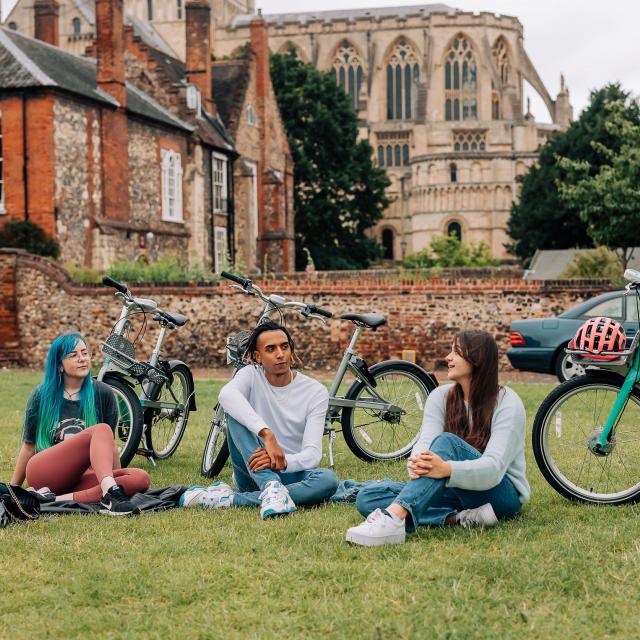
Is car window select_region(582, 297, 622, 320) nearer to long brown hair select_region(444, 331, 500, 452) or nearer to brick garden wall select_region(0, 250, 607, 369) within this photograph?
brick garden wall select_region(0, 250, 607, 369)

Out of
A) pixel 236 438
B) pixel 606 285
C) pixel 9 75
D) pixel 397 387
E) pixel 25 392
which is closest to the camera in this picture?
pixel 236 438

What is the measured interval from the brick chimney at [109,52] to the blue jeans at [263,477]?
27027mm

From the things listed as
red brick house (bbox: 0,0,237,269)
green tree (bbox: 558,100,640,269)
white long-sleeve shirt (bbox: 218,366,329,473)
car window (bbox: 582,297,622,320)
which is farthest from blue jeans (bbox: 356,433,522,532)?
green tree (bbox: 558,100,640,269)

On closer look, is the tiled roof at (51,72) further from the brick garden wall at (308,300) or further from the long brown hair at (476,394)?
the long brown hair at (476,394)

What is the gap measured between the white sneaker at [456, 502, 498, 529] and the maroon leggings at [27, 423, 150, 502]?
2116mm

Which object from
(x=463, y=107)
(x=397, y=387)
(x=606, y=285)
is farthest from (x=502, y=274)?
(x=463, y=107)

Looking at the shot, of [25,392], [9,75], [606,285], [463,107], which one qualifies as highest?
[463,107]

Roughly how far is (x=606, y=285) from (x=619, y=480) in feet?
46.3

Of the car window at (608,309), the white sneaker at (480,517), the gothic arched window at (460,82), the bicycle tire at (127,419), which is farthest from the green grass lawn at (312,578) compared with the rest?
the gothic arched window at (460,82)

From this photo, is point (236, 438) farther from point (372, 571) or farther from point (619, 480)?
point (619, 480)

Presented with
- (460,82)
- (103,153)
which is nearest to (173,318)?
(103,153)

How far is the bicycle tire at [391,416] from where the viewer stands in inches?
327

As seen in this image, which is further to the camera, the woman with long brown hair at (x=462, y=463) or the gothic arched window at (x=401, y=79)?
the gothic arched window at (x=401, y=79)

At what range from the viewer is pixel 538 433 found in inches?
254
